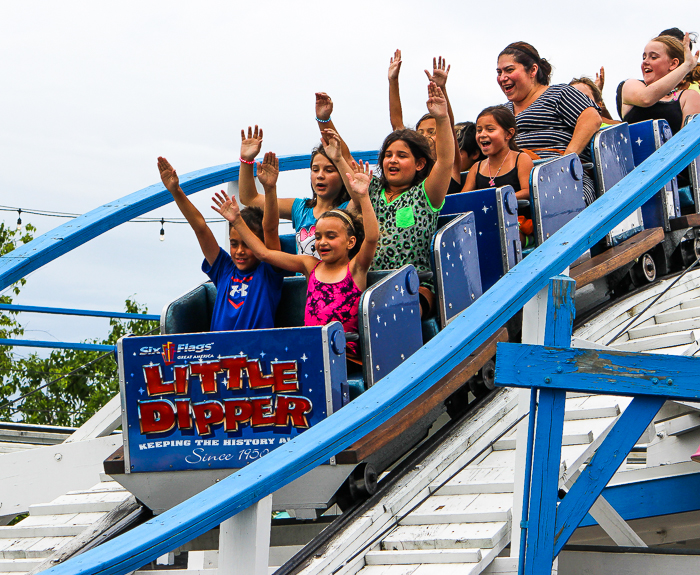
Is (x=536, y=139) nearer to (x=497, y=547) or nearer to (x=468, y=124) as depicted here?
(x=468, y=124)

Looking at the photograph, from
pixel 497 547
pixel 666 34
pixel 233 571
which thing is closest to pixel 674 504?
pixel 497 547

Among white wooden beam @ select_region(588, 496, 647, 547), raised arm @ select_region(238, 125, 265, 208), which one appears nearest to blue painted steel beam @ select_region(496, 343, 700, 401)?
white wooden beam @ select_region(588, 496, 647, 547)

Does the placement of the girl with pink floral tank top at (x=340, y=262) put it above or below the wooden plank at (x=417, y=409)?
above

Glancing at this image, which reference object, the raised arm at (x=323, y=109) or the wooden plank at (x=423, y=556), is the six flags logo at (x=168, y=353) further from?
the raised arm at (x=323, y=109)

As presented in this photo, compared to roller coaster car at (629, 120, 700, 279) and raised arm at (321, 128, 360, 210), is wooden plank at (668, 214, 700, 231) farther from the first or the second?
raised arm at (321, 128, 360, 210)

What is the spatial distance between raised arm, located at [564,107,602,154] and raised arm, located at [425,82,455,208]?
1205mm

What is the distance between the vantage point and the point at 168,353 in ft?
8.93

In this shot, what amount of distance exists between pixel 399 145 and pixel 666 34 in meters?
2.55

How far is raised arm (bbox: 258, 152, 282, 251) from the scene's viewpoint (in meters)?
3.44

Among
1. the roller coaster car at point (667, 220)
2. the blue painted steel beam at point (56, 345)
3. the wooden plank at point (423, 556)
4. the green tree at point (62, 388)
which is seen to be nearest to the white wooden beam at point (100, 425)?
the blue painted steel beam at point (56, 345)

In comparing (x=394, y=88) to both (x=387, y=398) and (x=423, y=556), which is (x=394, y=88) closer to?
(x=423, y=556)

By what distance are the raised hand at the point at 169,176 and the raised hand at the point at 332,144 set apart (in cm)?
64

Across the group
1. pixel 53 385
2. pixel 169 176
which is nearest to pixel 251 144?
pixel 169 176

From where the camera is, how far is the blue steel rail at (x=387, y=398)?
149 cm
